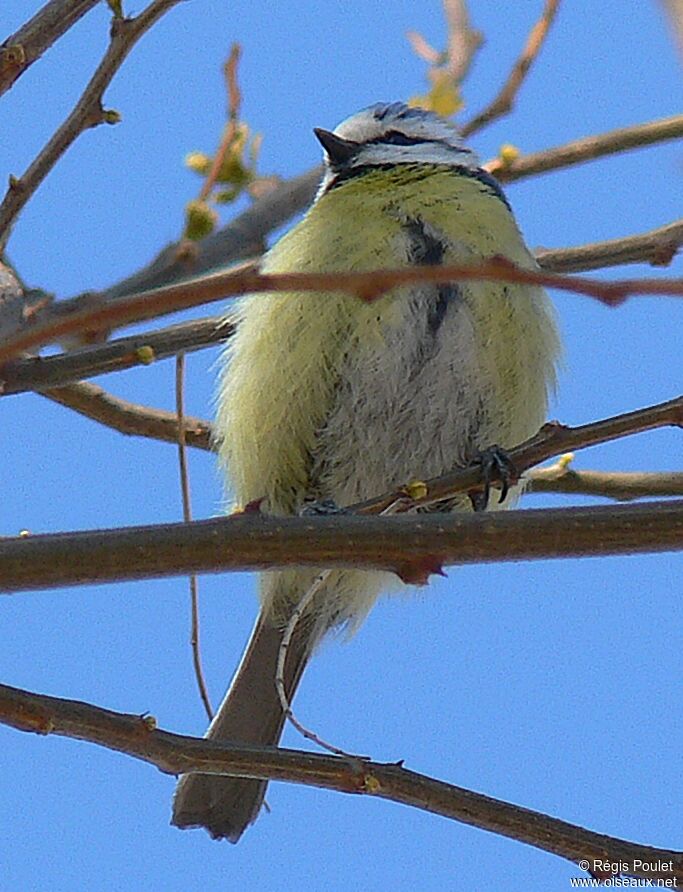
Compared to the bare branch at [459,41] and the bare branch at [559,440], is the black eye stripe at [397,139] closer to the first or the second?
the bare branch at [459,41]

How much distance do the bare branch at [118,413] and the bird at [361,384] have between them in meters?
0.15

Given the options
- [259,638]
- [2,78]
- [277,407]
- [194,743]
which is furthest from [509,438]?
[2,78]

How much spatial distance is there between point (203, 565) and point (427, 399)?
1.07 metres

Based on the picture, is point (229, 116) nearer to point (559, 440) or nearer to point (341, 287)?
point (559, 440)

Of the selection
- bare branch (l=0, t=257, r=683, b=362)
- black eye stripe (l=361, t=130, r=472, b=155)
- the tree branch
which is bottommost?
bare branch (l=0, t=257, r=683, b=362)

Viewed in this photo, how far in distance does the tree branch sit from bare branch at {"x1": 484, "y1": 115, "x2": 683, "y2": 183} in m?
1.05

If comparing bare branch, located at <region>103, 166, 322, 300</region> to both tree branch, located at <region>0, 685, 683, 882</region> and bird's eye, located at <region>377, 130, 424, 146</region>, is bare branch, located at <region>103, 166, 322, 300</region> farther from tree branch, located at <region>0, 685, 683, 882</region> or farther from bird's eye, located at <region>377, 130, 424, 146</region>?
bird's eye, located at <region>377, 130, 424, 146</region>

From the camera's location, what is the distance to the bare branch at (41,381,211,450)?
2311 mm

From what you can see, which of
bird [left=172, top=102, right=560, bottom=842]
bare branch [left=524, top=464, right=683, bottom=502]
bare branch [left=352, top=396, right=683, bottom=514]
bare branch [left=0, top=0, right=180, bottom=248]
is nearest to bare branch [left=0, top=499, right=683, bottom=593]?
bare branch [left=352, top=396, right=683, bottom=514]

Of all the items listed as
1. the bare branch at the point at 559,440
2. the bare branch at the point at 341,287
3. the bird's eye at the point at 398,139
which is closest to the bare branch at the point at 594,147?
the bare branch at the point at 559,440

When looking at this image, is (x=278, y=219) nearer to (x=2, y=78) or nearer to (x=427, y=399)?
(x=2, y=78)

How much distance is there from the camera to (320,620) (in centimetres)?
273

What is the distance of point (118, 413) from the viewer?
2.38 metres

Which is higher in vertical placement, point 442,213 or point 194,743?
point 442,213
